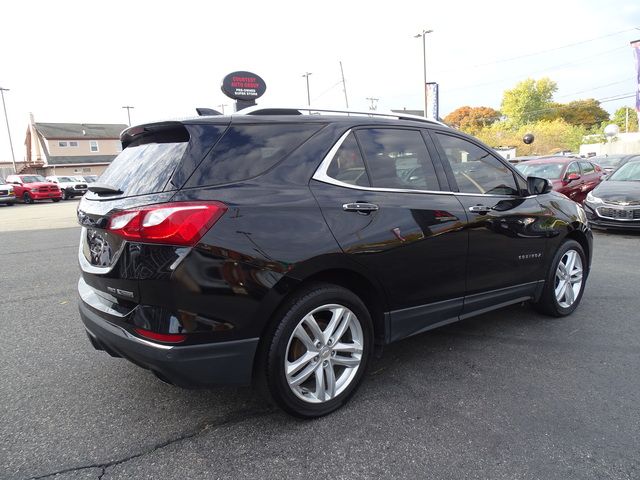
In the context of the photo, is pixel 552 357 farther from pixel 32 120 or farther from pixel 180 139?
pixel 32 120

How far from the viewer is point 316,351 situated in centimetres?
261

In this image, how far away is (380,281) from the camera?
282 centimetres

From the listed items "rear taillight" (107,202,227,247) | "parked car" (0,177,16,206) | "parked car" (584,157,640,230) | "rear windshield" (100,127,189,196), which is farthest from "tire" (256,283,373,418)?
"parked car" (0,177,16,206)

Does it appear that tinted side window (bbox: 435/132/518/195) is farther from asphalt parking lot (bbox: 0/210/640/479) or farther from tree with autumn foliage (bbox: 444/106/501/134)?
tree with autumn foliage (bbox: 444/106/501/134)

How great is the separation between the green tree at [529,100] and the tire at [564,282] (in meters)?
90.6

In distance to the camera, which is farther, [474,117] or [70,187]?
[474,117]

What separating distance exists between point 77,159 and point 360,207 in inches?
2298

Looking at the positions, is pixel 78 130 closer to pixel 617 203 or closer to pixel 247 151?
pixel 617 203

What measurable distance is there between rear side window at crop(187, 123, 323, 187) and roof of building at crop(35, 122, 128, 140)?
55.1m

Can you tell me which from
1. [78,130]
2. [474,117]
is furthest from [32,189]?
[474,117]

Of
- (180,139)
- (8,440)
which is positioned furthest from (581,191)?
(8,440)

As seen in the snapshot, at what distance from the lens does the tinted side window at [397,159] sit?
2957mm

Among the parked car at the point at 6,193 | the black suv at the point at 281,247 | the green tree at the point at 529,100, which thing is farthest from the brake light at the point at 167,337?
the green tree at the point at 529,100

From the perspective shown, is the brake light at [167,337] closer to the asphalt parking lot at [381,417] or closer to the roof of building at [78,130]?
the asphalt parking lot at [381,417]
